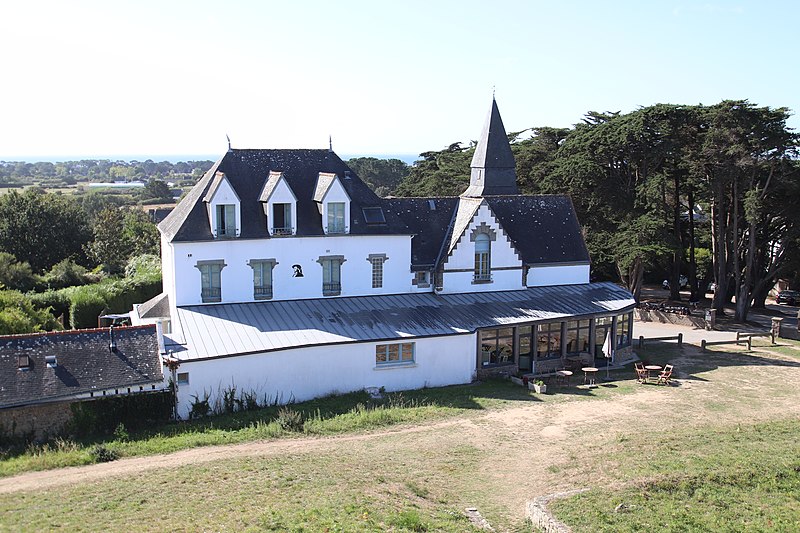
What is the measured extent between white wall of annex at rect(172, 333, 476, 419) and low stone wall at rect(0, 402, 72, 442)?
3.84m

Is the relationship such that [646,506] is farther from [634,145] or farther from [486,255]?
[634,145]

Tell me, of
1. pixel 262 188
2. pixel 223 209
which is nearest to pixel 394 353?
pixel 223 209

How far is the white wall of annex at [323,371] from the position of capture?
25531 millimetres

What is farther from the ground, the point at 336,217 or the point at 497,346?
the point at 336,217

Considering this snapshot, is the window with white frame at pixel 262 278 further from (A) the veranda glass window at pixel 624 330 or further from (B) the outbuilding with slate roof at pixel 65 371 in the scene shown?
(A) the veranda glass window at pixel 624 330

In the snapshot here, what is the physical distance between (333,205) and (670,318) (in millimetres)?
26414

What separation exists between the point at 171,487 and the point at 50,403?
285 inches

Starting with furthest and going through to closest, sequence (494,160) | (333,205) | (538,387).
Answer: (494,160) < (333,205) < (538,387)

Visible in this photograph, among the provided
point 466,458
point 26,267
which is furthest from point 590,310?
point 26,267

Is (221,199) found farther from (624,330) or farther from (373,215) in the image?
(624,330)

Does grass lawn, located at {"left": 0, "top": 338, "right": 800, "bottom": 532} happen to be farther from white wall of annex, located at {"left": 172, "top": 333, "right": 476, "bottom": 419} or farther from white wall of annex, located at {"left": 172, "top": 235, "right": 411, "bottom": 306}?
white wall of annex, located at {"left": 172, "top": 235, "right": 411, "bottom": 306}

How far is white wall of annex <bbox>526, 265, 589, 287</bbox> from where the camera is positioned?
1435 inches

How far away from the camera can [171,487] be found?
56.6 ft

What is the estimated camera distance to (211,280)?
30578mm
